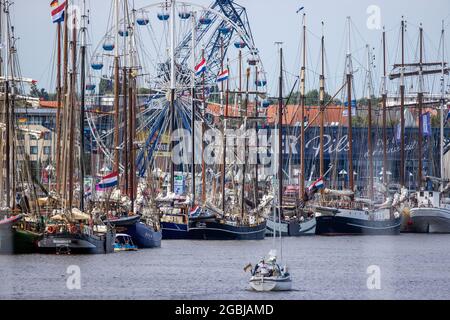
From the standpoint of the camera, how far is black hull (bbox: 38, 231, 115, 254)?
256 feet

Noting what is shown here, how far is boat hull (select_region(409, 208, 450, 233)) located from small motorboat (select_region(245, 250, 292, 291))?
64073 mm

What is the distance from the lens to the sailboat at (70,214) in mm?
78375

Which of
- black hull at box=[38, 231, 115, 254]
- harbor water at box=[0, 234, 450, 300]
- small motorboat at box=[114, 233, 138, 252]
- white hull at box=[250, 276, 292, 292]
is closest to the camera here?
white hull at box=[250, 276, 292, 292]

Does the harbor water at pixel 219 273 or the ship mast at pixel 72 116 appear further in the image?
the ship mast at pixel 72 116

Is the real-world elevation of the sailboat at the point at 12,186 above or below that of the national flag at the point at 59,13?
below

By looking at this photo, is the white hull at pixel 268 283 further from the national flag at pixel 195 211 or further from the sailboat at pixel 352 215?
the sailboat at pixel 352 215

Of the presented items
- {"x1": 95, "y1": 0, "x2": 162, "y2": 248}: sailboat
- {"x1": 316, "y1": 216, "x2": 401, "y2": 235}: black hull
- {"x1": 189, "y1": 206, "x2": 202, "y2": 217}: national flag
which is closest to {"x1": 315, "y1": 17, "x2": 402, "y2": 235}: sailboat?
{"x1": 316, "y1": 216, "x2": 401, "y2": 235}: black hull

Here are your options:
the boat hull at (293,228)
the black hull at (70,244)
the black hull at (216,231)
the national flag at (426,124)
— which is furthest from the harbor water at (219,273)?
the national flag at (426,124)

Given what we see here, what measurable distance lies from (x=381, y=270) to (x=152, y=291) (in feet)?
59.8

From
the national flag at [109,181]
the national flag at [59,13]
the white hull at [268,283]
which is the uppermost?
the national flag at [59,13]

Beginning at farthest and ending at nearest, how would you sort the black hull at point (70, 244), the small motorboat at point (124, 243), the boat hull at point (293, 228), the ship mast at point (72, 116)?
1. the boat hull at point (293, 228)
2. the small motorboat at point (124, 243)
3. the ship mast at point (72, 116)
4. the black hull at point (70, 244)

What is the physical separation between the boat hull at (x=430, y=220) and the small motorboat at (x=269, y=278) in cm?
6407

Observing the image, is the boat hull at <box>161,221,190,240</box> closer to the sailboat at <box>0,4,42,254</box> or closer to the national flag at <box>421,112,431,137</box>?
the sailboat at <box>0,4,42,254</box>
